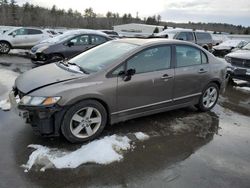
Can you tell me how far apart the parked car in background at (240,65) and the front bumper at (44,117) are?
660 cm

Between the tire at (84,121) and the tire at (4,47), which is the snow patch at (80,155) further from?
the tire at (4,47)

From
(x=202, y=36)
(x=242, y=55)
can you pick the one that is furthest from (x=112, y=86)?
(x=202, y=36)

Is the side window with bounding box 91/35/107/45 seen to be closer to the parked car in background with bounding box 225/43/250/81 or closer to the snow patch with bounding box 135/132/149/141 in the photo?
the parked car in background with bounding box 225/43/250/81

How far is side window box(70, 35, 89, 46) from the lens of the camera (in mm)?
10820

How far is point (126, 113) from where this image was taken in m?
4.56

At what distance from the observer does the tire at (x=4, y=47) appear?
576 inches

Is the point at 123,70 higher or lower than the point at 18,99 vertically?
higher

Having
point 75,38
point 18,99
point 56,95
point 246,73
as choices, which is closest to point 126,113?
point 56,95

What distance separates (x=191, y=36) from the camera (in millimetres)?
15680

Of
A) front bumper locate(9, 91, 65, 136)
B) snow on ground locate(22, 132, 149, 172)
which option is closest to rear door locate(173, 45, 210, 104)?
snow on ground locate(22, 132, 149, 172)

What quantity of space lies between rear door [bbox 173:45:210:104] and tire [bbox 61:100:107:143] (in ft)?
5.64

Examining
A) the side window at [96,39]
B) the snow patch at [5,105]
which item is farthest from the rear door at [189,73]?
the side window at [96,39]

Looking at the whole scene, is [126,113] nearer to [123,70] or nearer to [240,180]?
[123,70]

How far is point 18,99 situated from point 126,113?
1776 mm
